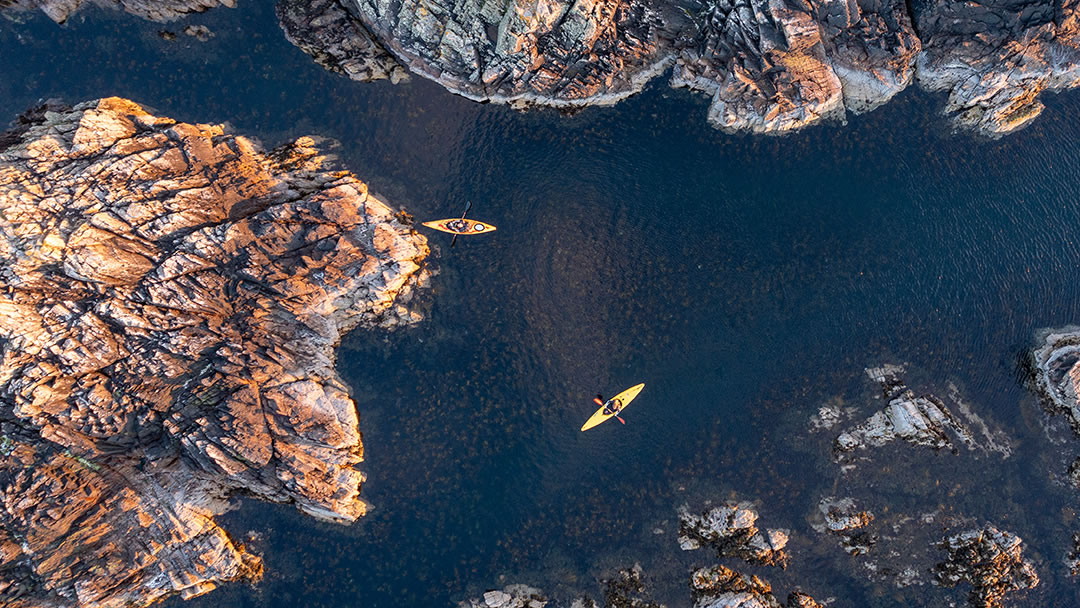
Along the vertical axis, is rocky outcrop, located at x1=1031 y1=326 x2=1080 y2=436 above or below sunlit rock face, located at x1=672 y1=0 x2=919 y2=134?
below

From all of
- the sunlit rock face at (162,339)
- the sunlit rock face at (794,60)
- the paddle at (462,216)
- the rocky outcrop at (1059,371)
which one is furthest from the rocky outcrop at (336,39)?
the rocky outcrop at (1059,371)

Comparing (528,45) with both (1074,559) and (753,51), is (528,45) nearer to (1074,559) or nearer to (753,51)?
(753,51)

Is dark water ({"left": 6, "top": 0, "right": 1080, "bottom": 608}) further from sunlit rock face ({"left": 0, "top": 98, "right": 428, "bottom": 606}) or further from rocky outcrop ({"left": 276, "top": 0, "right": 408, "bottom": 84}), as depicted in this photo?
sunlit rock face ({"left": 0, "top": 98, "right": 428, "bottom": 606})

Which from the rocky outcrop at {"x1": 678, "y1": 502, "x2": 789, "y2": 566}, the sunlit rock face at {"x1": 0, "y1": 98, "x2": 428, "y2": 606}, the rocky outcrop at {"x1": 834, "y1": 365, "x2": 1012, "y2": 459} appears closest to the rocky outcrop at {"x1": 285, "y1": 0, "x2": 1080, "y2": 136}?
the sunlit rock face at {"x1": 0, "y1": 98, "x2": 428, "y2": 606}

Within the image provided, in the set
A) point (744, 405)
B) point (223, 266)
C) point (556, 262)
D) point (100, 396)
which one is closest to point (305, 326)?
point (223, 266)

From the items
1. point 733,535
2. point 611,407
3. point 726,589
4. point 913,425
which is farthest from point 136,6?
point 913,425

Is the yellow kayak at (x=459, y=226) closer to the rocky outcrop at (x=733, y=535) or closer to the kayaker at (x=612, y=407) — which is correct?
the kayaker at (x=612, y=407)
